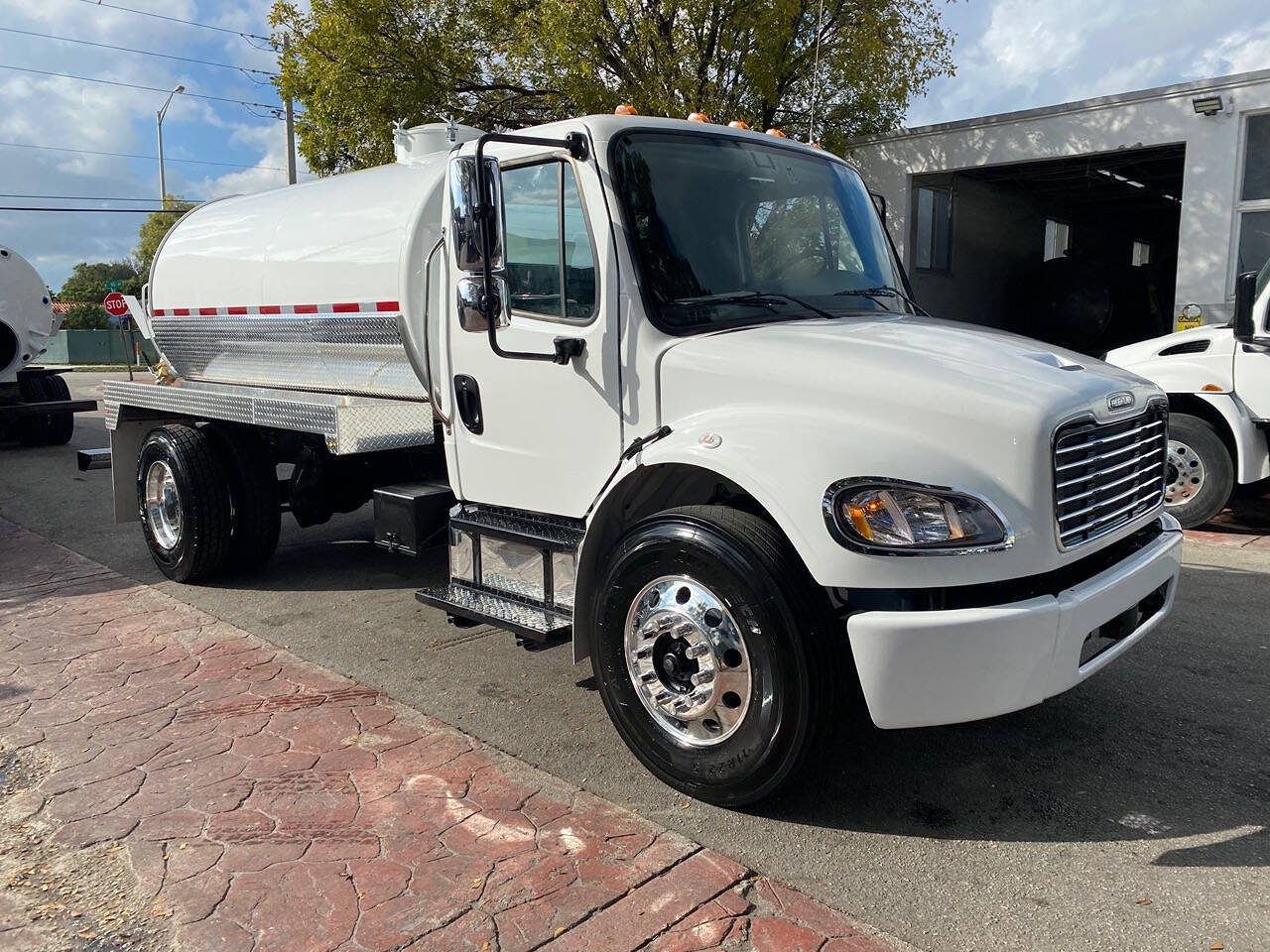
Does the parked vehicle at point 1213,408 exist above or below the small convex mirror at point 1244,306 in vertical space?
below

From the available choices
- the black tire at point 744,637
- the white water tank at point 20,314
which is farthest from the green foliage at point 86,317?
the black tire at point 744,637

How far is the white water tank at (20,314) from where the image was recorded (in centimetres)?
1455

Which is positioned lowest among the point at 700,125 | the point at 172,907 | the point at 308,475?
the point at 172,907

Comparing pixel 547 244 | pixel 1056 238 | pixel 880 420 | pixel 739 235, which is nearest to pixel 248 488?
pixel 547 244

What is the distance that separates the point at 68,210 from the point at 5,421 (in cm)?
2371

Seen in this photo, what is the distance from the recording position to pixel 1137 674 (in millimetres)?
4836

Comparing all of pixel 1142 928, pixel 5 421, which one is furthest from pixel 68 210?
pixel 1142 928

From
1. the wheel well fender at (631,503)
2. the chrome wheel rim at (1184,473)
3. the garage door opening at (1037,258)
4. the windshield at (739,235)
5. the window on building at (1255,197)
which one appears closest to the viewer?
the wheel well fender at (631,503)

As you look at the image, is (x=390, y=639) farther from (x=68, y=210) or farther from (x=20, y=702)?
(x=68, y=210)

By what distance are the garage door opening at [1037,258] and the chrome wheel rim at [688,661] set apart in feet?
49.1

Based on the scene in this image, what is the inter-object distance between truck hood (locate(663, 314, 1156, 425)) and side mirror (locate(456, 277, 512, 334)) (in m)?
0.76

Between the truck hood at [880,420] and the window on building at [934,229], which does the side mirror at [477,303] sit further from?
the window on building at [934,229]

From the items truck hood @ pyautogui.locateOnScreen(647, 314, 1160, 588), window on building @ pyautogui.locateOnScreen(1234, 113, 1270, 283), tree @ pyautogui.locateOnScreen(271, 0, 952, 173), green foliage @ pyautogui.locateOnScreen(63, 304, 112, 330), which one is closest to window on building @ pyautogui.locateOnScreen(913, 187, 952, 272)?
tree @ pyautogui.locateOnScreen(271, 0, 952, 173)

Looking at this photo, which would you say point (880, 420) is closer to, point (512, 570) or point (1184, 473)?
point (512, 570)
